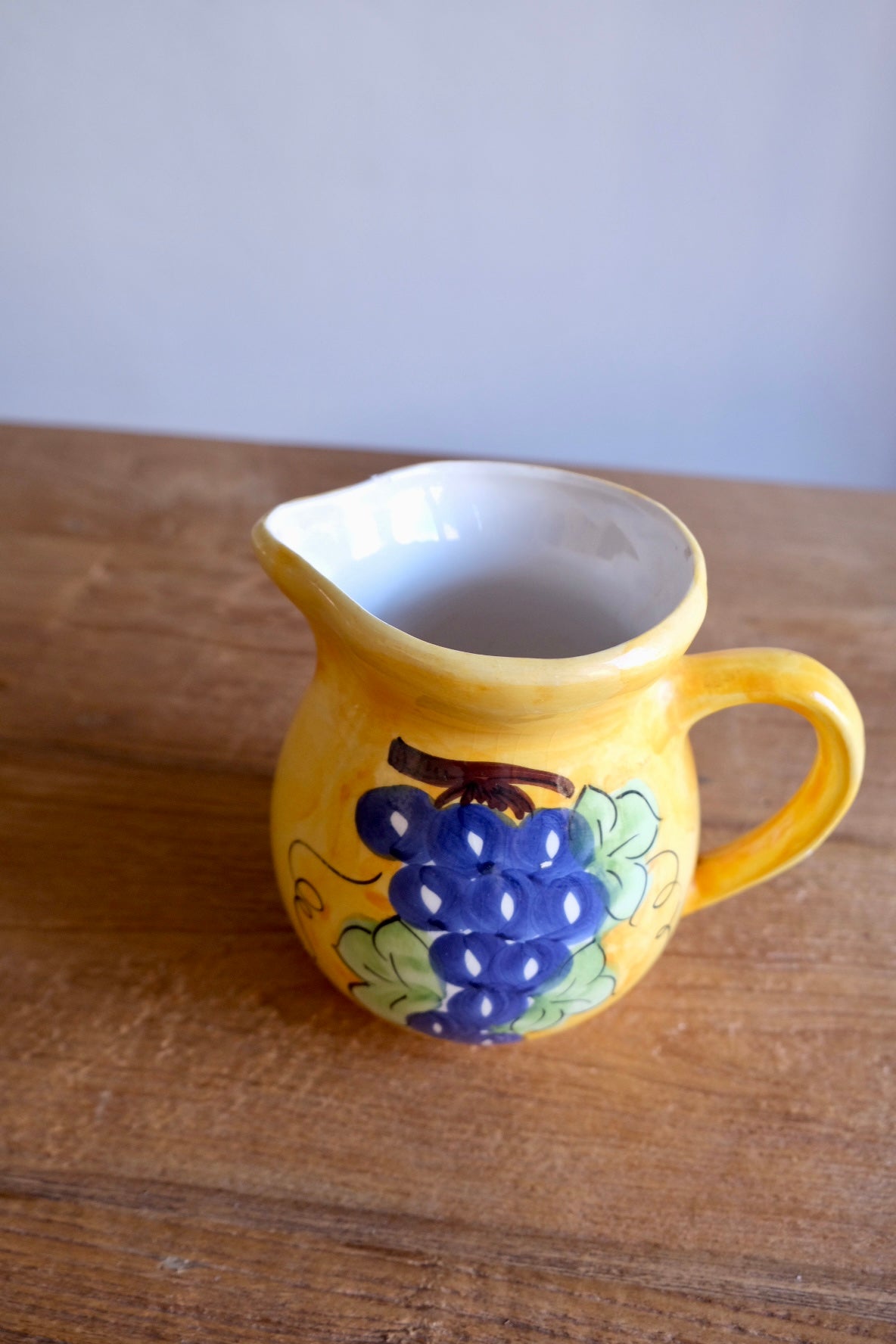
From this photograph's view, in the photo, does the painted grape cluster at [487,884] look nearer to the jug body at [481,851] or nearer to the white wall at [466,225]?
the jug body at [481,851]

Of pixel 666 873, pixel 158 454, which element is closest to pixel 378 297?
pixel 158 454

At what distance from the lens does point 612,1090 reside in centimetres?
37

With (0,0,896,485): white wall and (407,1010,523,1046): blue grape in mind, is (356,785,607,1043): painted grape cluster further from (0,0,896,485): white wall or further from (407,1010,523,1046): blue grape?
(0,0,896,485): white wall

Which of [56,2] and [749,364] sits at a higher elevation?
[56,2]

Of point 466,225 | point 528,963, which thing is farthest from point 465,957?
point 466,225

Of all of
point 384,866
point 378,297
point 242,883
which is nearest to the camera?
point 384,866

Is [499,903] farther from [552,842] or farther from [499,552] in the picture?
[499,552]

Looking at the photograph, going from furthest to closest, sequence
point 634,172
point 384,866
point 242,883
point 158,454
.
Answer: point 634,172, point 158,454, point 242,883, point 384,866

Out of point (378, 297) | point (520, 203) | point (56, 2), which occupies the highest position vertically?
point (56, 2)

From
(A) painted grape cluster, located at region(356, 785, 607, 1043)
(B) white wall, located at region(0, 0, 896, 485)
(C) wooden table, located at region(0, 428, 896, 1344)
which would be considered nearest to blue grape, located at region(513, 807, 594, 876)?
(A) painted grape cluster, located at region(356, 785, 607, 1043)

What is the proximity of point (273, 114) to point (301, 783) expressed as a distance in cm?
99

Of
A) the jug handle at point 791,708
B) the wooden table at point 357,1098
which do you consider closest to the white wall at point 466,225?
the wooden table at point 357,1098

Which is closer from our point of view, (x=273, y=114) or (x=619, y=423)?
(x=273, y=114)

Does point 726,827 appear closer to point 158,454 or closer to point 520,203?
point 158,454
